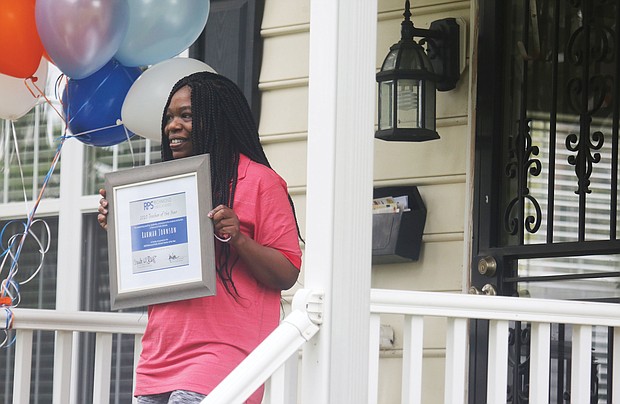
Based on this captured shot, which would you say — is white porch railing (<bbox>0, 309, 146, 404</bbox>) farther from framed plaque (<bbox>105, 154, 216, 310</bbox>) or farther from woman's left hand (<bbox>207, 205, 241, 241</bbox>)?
woman's left hand (<bbox>207, 205, 241, 241</bbox>)

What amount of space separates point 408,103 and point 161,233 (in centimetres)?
142

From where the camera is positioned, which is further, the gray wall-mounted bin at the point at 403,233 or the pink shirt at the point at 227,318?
the gray wall-mounted bin at the point at 403,233

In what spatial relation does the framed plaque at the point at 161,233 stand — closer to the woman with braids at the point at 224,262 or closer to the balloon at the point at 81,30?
the woman with braids at the point at 224,262

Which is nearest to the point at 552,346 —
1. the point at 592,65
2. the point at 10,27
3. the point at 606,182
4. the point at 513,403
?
the point at 513,403

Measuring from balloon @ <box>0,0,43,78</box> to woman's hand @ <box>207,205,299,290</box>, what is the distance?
112cm

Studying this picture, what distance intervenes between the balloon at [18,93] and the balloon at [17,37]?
0.31 feet

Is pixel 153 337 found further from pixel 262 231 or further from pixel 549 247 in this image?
pixel 549 247

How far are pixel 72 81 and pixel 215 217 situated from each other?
117cm

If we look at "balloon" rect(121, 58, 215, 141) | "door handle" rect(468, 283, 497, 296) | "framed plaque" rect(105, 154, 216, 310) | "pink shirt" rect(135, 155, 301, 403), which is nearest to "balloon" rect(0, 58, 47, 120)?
"balloon" rect(121, 58, 215, 141)

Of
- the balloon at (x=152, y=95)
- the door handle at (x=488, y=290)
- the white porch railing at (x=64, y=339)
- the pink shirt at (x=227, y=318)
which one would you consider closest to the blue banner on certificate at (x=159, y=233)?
the pink shirt at (x=227, y=318)

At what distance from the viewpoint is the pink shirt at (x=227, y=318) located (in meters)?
2.84

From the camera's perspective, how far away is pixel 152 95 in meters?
3.43

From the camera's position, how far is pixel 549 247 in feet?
12.7

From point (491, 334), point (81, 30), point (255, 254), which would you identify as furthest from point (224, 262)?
point (81, 30)
